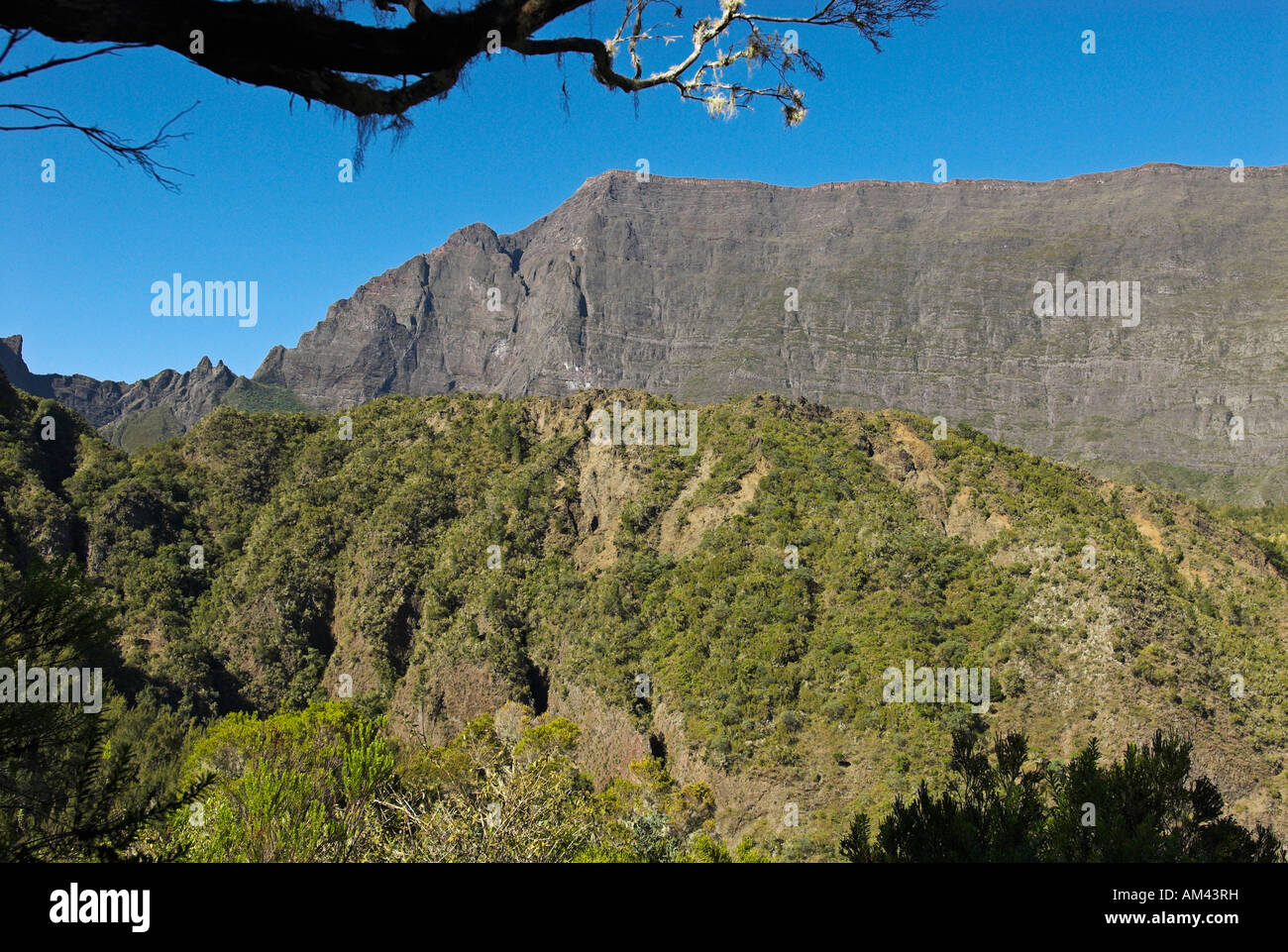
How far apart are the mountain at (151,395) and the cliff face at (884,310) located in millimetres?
10950

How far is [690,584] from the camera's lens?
86.0 ft

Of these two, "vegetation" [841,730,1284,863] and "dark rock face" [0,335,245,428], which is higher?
"dark rock face" [0,335,245,428]

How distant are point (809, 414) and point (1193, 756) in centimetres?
2053

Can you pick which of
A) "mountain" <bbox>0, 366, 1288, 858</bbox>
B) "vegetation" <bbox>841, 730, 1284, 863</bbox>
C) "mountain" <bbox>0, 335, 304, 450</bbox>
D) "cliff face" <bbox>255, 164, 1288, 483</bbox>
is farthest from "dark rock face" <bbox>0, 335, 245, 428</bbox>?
"vegetation" <bbox>841, 730, 1284, 863</bbox>

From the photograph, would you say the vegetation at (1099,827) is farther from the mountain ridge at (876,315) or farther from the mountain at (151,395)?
the mountain at (151,395)

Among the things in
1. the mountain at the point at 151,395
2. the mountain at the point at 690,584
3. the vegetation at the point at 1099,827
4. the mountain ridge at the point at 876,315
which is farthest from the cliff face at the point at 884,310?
the vegetation at the point at 1099,827

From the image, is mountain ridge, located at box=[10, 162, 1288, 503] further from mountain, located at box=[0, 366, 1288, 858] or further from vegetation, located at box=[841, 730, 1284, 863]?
vegetation, located at box=[841, 730, 1284, 863]

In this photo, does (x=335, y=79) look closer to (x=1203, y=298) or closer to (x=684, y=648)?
(x=684, y=648)

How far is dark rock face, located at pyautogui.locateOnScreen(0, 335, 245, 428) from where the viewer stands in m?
112

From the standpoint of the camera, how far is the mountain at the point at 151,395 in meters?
109
